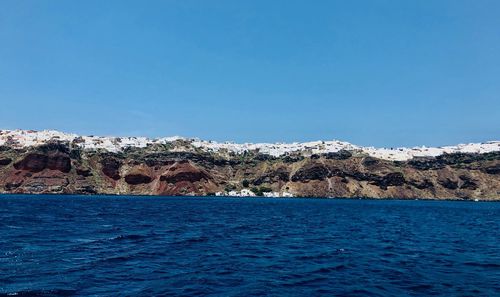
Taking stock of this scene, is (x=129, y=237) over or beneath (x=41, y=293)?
over

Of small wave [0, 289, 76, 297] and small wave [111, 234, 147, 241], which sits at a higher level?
small wave [111, 234, 147, 241]

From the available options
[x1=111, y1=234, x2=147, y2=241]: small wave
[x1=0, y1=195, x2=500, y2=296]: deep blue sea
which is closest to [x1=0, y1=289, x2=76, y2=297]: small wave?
[x1=0, y1=195, x2=500, y2=296]: deep blue sea

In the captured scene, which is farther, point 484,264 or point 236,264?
point 484,264

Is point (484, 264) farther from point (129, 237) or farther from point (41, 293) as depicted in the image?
point (129, 237)

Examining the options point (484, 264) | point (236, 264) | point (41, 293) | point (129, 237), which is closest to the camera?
point (41, 293)

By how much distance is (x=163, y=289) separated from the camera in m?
24.4

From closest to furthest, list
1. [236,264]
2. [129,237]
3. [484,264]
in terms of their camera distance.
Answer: [236,264], [484,264], [129,237]

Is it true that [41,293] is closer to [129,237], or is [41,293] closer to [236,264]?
[236,264]

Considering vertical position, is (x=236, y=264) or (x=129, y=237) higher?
(x=129, y=237)

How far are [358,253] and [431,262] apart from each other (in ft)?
20.8

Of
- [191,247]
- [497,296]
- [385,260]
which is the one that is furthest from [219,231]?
[497,296]

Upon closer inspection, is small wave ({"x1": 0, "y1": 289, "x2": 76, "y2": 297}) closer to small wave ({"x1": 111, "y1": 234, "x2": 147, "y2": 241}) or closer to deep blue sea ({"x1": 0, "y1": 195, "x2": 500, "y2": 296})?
deep blue sea ({"x1": 0, "y1": 195, "x2": 500, "y2": 296})

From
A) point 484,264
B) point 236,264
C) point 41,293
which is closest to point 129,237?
point 236,264

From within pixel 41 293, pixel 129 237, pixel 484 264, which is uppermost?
pixel 129 237
